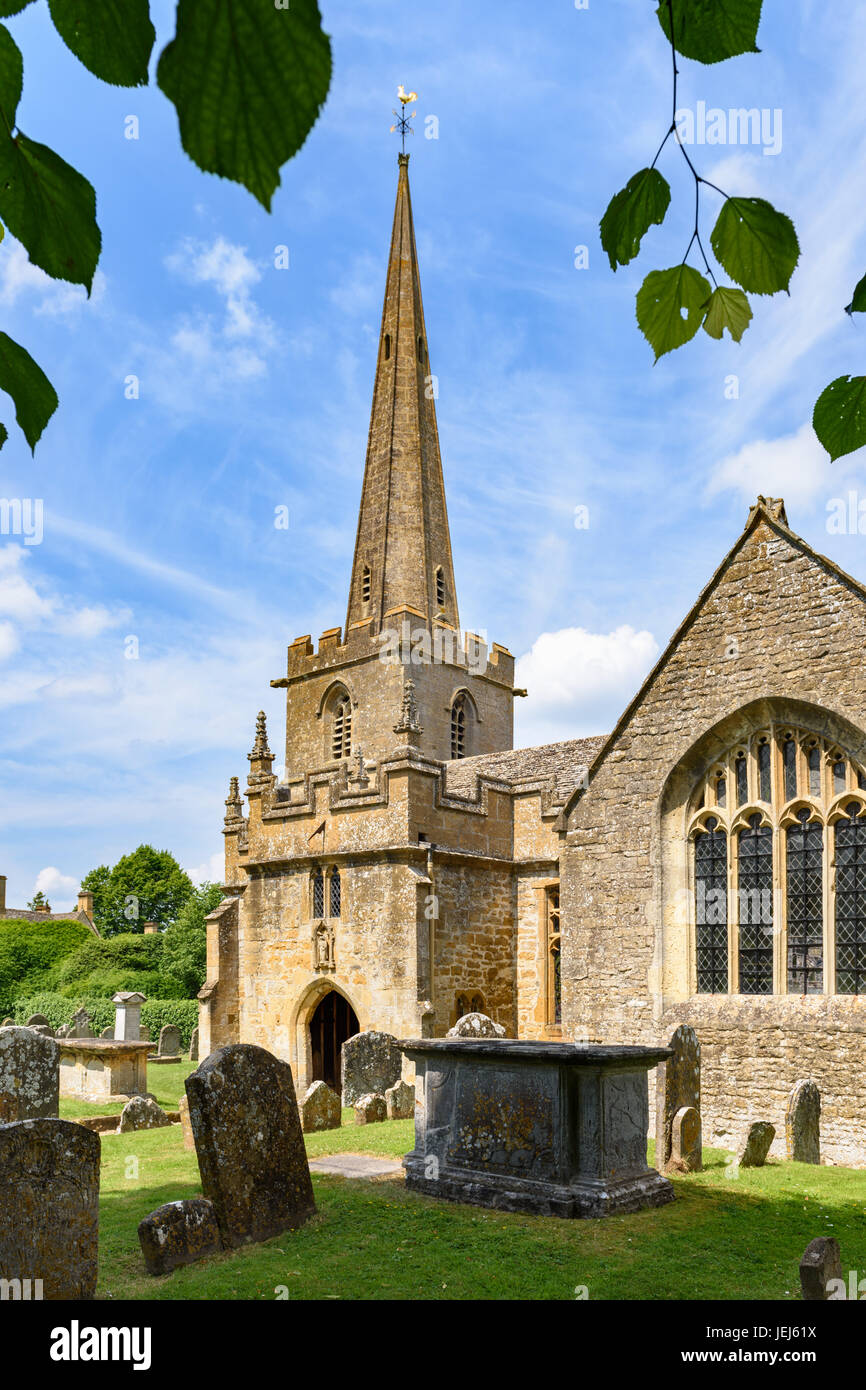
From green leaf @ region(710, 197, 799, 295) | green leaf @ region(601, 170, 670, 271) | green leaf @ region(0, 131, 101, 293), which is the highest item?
green leaf @ region(601, 170, 670, 271)

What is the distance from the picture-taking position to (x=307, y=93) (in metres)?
0.72

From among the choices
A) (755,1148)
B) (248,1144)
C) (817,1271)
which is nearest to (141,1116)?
(248,1144)

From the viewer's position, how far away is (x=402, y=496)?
97.3 feet

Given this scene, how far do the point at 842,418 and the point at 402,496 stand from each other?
28.8 meters

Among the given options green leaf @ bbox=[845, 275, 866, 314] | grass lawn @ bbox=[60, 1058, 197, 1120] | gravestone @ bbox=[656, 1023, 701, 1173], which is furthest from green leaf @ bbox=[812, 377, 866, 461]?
grass lawn @ bbox=[60, 1058, 197, 1120]

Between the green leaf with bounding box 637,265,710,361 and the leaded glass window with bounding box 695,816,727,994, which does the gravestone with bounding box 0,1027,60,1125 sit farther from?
the green leaf with bounding box 637,265,710,361

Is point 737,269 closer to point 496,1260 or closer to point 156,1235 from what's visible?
point 496,1260

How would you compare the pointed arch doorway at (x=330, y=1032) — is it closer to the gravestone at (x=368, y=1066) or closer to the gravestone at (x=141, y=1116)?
the gravestone at (x=368, y=1066)

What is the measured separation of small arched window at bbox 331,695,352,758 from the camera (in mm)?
27703

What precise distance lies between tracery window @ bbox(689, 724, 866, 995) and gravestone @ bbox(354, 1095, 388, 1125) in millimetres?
4482

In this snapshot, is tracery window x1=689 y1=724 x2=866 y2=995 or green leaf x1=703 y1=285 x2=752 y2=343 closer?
green leaf x1=703 y1=285 x2=752 y2=343

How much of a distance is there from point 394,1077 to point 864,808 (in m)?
7.82
